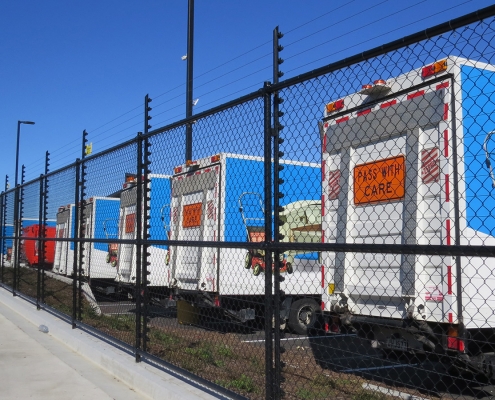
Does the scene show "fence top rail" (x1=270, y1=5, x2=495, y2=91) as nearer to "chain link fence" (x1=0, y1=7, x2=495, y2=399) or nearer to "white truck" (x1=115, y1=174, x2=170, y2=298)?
"chain link fence" (x1=0, y1=7, x2=495, y2=399)

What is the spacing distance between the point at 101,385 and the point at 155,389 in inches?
36.6

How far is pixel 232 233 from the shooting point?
9.24m

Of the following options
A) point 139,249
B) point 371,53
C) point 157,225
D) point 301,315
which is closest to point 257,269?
point 301,315

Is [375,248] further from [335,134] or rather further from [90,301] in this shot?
[90,301]

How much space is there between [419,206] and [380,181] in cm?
55

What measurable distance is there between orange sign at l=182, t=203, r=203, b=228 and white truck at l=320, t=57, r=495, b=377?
3516mm

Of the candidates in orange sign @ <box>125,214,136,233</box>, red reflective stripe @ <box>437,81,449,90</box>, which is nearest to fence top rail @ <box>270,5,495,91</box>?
red reflective stripe @ <box>437,81,449,90</box>

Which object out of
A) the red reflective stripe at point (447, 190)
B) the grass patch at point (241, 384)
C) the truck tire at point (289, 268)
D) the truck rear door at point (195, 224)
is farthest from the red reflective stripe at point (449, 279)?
the truck rear door at point (195, 224)

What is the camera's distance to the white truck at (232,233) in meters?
9.16

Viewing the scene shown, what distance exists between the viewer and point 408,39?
3.01 m

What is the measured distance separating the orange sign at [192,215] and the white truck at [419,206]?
3516mm

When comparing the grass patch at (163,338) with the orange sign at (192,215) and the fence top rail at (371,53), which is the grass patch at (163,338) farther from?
the orange sign at (192,215)

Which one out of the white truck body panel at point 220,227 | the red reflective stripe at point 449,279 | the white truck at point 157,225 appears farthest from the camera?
the white truck at point 157,225

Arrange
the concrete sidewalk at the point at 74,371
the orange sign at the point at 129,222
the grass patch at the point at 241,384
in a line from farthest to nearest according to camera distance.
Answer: the orange sign at the point at 129,222, the concrete sidewalk at the point at 74,371, the grass patch at the point at 241,384
